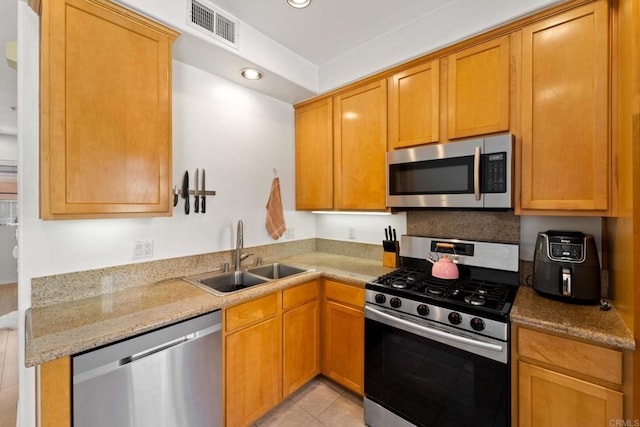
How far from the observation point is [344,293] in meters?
2.05

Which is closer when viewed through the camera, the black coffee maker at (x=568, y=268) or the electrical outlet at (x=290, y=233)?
the black coffee maker at (x=568, y=268)

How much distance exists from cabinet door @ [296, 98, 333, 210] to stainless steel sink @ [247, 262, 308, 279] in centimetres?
64

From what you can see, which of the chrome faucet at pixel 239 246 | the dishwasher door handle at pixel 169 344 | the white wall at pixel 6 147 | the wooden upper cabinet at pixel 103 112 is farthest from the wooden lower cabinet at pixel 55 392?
the white wall at pixel 6 147

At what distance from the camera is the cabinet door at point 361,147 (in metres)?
2.22

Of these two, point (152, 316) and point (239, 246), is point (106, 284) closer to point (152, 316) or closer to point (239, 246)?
point (152, 316)

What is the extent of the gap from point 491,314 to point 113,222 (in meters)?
2.21

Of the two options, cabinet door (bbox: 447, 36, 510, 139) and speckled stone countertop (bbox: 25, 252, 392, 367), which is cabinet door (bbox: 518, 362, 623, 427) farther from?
cabinet door (bbox: 447, 36, 510, 139)

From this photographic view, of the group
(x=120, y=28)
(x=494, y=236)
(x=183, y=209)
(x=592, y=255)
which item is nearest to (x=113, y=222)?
(x=183, y=209)

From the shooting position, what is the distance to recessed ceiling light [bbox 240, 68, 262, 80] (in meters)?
2.19

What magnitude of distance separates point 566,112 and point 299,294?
1.93 m

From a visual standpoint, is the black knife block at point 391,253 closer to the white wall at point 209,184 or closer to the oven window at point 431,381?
the oven window at point 431,381

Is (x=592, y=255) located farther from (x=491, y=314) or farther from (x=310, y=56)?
(x=310, y=56)

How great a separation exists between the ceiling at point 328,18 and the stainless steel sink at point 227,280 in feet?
Result: 6.08

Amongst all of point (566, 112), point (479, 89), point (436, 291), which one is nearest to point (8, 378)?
point (436, 291)
